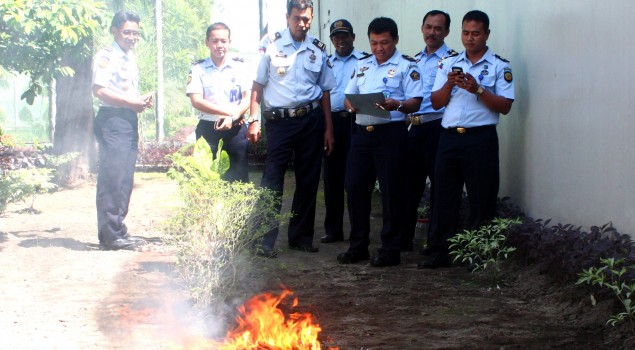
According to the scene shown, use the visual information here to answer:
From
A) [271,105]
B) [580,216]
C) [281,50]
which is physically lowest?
[580,216]

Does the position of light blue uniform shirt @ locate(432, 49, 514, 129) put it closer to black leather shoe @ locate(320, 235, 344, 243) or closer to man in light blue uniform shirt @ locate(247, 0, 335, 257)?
man in light blue uniform shirt @ locate(247, 0, 335, 257)

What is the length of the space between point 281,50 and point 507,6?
7.01 ft

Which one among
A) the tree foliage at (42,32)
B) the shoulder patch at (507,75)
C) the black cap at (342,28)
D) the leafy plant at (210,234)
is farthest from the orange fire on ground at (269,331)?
the tree foliage at (42,32)

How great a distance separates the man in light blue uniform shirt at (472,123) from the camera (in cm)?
695

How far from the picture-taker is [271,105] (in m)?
7.86

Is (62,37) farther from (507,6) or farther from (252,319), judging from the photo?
(252,319)

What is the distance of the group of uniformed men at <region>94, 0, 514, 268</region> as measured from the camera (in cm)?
704

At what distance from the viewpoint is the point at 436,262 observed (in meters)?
7.30

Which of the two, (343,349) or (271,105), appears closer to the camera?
(343,349)

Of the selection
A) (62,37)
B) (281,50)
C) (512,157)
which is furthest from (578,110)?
(62,37)

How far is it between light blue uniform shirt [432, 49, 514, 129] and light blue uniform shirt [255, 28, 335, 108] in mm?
1400

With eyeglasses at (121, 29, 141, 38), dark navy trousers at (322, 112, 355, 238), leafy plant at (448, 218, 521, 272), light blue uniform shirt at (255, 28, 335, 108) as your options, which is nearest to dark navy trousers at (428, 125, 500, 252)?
leafy plant at (448, 218, 521, 272)

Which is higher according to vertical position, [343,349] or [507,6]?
[507,6]

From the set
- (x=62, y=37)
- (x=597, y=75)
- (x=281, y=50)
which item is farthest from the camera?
(x=62, y=37)
